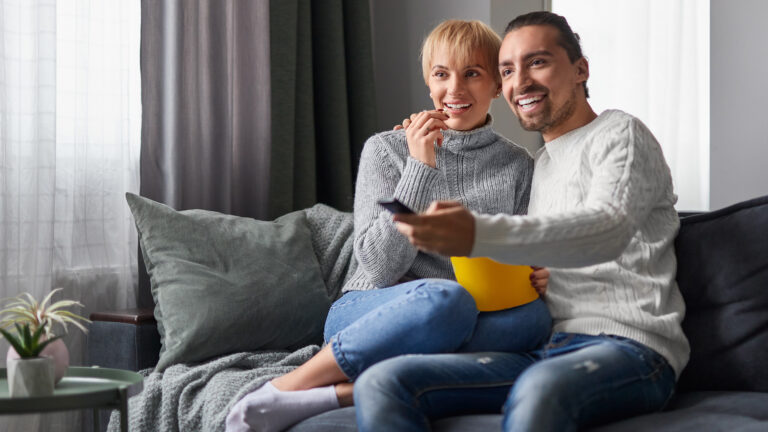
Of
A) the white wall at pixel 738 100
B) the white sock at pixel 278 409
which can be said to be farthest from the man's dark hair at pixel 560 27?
the white wall at pixel 738 100

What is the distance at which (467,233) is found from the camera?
4.02ft

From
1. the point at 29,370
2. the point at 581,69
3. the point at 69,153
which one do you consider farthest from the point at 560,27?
the point at 69,153

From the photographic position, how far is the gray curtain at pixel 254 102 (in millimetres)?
2451

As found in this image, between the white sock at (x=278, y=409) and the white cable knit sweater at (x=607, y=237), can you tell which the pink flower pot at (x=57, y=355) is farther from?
the white cable knit sweater at (x=607, y=237)

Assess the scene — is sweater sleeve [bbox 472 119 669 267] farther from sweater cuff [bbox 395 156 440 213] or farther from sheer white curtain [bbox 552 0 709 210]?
sheer white curtain [bbox 552 0 709 210]

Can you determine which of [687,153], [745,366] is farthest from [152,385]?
[687,153]

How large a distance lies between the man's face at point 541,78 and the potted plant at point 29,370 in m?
1.06

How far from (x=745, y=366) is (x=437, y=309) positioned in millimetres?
667

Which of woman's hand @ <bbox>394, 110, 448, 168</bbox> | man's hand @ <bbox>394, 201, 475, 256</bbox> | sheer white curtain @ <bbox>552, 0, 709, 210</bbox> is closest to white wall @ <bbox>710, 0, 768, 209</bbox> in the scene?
sheer white curtain @ <bbox>552, 0, 709, 210</bbox>

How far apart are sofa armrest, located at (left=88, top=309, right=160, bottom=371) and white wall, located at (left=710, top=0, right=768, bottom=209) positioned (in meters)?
1.73

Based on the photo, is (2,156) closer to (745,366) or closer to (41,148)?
Answer: (41,148)

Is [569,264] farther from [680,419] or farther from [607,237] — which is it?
[680,419]

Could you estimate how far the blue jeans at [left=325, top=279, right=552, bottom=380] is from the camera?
1.53m

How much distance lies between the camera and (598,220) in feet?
4.34
